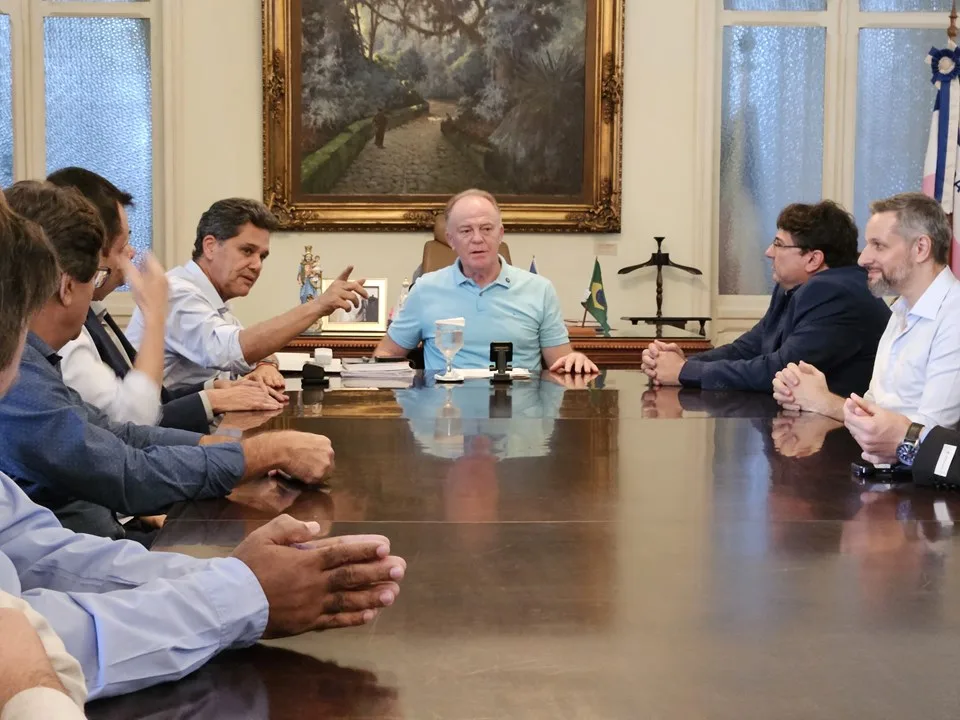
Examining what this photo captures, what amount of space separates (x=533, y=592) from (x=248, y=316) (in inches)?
242

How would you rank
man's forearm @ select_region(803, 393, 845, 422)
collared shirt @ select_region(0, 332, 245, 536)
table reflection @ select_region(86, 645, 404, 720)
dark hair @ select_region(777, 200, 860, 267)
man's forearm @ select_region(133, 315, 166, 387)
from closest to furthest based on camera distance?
1. table reflection @ select_region(86, 645, 404, 720)
2. collared shirt @ select_region(0, 332, 245, 536)
3. man's forearm @ select_region(133, 315, 166, 387)
4. man's forearm @ select_region(803, 393, 845, 422)
5. dark hair @ select_region(777, 200, 860, 267)

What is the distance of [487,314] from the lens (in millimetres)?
4836

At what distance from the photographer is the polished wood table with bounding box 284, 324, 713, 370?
626cm

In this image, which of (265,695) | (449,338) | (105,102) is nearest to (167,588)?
(265,695)

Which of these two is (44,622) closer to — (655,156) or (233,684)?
(233,684)

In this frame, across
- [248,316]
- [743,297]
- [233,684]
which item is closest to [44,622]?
[233,684]

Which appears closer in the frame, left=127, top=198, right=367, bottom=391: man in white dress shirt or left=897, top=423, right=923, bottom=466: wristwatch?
left=897, top=423, right=923, bottom=466: wristwatch

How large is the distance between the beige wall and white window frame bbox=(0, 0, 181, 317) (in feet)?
0.27

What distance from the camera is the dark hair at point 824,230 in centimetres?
432

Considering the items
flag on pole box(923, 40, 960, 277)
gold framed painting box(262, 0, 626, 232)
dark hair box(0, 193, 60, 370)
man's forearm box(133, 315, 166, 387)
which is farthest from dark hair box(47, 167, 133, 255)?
flag on pole box(923, 40, 960, 277)

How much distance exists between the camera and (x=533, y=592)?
4.68 feet

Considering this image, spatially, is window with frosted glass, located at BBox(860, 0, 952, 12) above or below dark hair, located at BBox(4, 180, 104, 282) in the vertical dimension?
above

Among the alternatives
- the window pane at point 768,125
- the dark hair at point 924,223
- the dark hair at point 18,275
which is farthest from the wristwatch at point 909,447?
the window pane at point 768,125

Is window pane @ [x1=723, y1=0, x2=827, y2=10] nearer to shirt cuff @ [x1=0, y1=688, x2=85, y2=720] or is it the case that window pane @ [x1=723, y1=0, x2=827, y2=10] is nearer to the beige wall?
the beige wall
